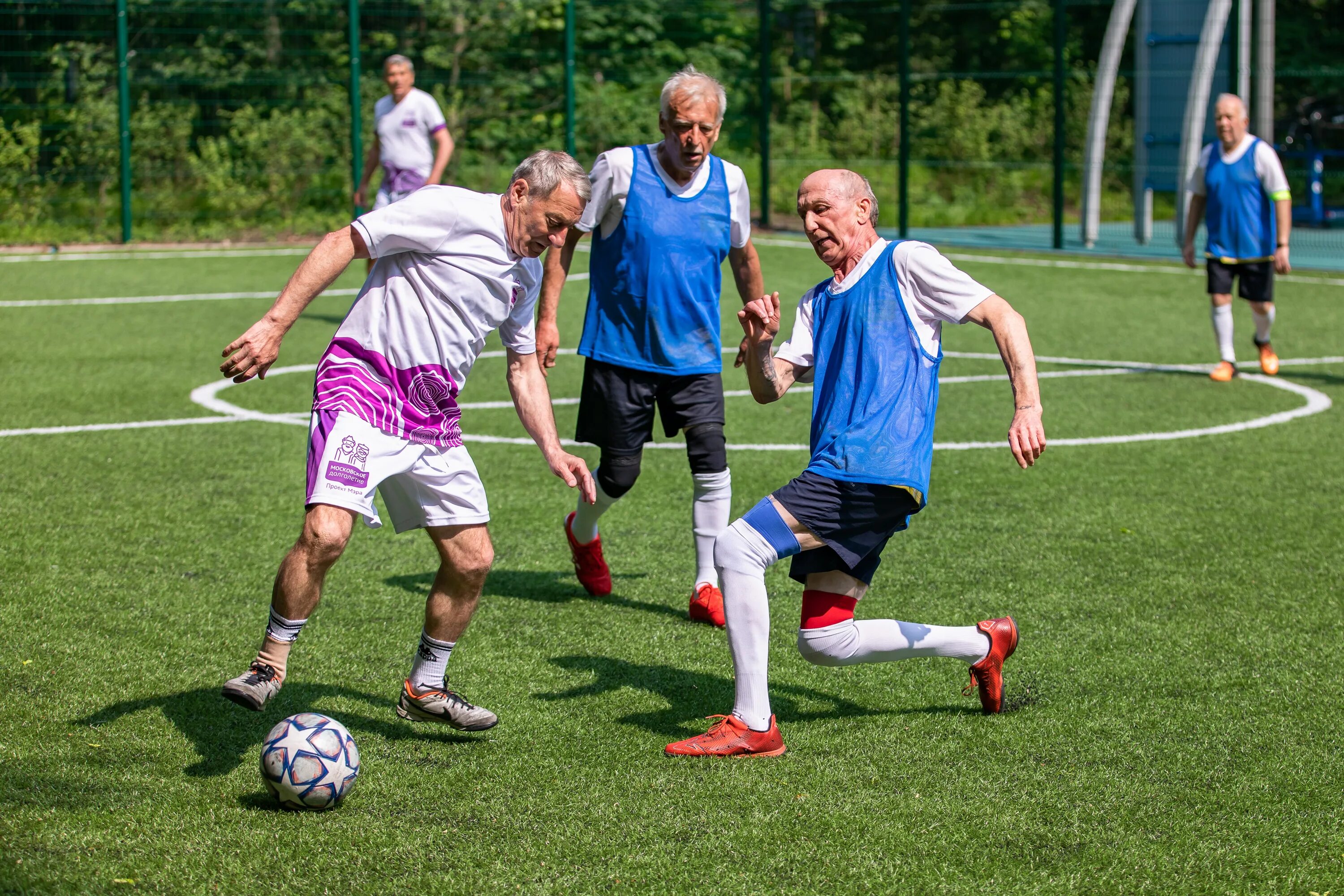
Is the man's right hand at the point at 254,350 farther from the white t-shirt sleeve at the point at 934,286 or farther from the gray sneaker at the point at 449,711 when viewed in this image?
the white t-shirt sleeve at the point at 934,286

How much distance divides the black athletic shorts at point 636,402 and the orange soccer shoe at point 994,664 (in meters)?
1.61

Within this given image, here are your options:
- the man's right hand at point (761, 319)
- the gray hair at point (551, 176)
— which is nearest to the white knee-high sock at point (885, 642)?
the man's right hand at point (761, 319)

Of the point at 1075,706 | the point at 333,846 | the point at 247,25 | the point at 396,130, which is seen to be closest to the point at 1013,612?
the point at 1075,706

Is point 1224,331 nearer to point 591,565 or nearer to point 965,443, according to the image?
point 965,443

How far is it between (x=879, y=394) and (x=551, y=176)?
1192mm

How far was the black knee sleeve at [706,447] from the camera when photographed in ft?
Answer: 20.0

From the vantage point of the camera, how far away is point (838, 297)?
4.57m

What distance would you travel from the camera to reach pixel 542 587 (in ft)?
21.2

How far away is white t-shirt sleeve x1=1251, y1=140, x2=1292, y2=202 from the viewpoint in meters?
11.3

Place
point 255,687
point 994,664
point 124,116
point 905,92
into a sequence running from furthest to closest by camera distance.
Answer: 1. point 905,92
2. point 124,116
3. point 994,664
4. point 255,687

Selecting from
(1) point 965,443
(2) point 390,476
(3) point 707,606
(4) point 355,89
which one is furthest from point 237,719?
(4) point 355,89

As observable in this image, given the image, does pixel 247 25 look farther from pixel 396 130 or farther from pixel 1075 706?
pixel 1075 706

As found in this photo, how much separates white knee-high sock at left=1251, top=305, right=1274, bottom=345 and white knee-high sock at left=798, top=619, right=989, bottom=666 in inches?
310

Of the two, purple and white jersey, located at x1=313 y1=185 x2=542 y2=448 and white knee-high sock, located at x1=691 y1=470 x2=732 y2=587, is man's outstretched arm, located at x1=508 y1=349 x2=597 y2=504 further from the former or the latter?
white knee-high sock, located at x1=691 y1=470 x2=732 y2=587
